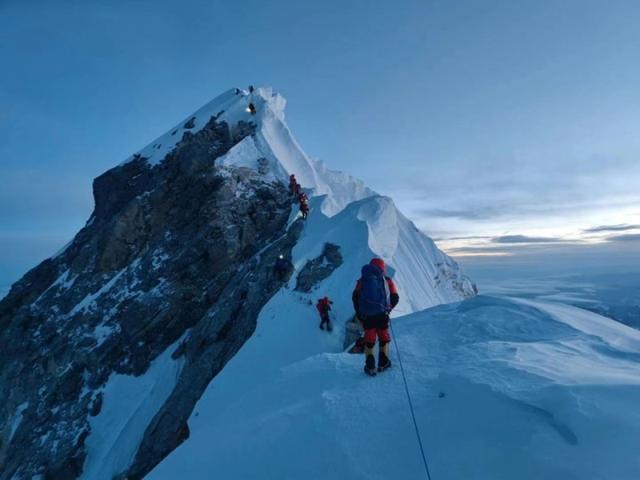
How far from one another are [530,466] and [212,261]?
981 inches

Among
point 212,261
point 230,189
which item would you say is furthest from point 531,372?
point 230,189

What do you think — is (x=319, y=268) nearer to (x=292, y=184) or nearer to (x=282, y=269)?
(x=282, y=269)

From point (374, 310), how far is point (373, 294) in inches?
11.0

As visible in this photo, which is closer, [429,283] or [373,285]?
[373,285]

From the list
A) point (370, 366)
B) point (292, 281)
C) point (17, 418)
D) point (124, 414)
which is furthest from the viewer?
point (17, 418)

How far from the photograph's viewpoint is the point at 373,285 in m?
6.67

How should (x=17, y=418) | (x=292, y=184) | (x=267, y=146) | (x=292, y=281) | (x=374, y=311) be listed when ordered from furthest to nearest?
(x=267, y=146)
(x=292, y=184)
(x=17, y=418)
(x=292, y=281)
(x=374, y=311)

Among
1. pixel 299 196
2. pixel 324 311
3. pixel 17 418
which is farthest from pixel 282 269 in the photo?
pixel 17 418

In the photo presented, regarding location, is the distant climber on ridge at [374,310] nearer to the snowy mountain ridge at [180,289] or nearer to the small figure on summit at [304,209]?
the snowy mountain ridge at [180,289]

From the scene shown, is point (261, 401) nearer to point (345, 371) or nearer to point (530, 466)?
point (345, 371)

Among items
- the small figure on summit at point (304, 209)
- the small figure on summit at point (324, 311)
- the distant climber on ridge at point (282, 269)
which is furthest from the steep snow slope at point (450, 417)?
the small figure on summit at point (304, 209)

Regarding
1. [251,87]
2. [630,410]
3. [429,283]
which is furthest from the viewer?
[251,87]

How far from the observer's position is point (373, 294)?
6.60 m

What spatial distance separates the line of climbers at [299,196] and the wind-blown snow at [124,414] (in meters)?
12.1
